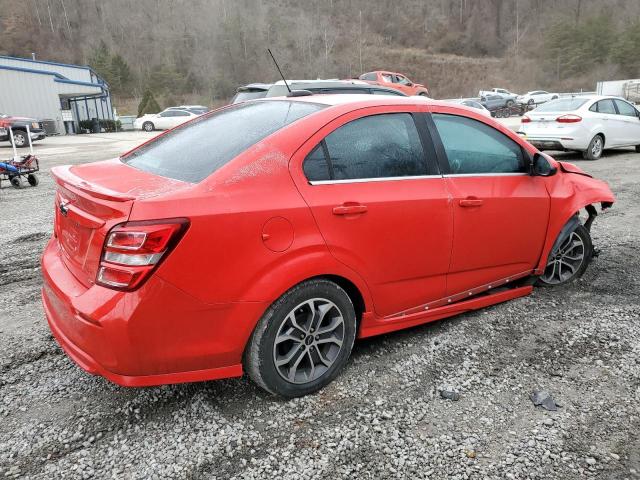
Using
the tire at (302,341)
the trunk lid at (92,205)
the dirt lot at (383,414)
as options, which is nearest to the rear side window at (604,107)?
the dirt lot at (383,414)

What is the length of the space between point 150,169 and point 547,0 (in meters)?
128

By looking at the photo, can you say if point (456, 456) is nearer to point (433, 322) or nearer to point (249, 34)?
point (433, 322)

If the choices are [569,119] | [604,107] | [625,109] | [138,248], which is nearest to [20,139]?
[569,119]

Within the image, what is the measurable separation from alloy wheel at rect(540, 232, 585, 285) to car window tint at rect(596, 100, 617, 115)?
31.4 ft

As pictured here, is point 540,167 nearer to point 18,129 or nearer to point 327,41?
point 18,129

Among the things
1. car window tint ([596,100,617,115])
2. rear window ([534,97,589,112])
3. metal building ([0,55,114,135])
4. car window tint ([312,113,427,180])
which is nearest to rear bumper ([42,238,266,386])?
car window tint ([312,113,427,180])

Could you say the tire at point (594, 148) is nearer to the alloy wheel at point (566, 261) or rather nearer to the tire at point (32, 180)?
the alloy wheel at point (566, 261)

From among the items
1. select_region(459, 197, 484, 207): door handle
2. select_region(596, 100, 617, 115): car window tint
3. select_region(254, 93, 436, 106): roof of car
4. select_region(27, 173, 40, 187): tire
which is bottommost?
select_region(27, 173, 40, 187): tire

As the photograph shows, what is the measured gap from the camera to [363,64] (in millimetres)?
99250

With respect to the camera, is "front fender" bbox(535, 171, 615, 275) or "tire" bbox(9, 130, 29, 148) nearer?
"front fender" bbox(535, 171, 615, 275)

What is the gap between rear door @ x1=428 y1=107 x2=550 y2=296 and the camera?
3.33 meters

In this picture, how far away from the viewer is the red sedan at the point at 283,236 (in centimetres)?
231

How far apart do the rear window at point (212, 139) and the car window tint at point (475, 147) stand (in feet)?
3.06

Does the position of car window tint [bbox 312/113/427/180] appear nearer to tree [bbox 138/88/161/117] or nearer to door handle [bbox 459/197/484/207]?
door handle [bbox 459/197/484/207]
